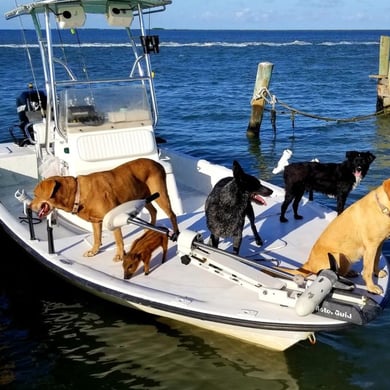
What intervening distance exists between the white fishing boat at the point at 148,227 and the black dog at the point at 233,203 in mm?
246

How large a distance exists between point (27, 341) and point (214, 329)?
2139mm

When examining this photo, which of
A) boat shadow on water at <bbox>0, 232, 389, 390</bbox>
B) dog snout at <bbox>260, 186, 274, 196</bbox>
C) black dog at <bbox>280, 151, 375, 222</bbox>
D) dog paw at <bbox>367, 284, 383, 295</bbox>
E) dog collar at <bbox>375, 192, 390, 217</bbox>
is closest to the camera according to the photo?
dog collar at <bbox>375, 192, 390, 217</bbox>

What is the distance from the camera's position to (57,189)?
534 cm

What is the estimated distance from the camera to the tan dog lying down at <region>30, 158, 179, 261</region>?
211 inches

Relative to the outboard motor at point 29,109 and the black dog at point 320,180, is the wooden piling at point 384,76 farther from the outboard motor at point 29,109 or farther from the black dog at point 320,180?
the black dog at point 320,180

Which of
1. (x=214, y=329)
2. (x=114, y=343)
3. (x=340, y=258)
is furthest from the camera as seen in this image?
(x=114, y=343)

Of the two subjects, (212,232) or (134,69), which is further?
(134,69)

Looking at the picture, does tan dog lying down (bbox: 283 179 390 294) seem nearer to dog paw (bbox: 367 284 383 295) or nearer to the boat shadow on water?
dog paw (bbox: 367 284 383 295)

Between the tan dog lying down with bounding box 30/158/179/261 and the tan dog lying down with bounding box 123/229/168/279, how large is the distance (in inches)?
7.9

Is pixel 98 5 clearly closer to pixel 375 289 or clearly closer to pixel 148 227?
pixel 148 227

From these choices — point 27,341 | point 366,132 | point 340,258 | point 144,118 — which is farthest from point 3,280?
point 366,132

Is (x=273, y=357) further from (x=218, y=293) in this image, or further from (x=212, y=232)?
(x=212, y=232)

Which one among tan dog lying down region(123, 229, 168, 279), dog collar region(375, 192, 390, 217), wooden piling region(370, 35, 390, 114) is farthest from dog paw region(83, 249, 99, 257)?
wooden piling region(370, 35, 390, 114)

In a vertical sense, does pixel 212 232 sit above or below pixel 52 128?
below
